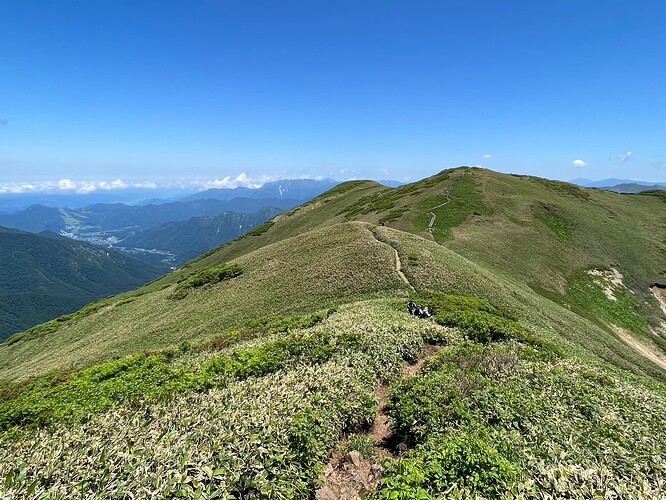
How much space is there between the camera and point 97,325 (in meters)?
47.6

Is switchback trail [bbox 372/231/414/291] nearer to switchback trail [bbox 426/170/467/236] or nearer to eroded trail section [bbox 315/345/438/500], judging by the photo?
switchback trail [bbox 426/170/467/236]

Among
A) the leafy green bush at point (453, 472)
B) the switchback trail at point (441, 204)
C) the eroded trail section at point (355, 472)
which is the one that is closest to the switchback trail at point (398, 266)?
the switchback trail at point (441, 204)

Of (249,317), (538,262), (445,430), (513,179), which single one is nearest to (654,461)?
(445,430)

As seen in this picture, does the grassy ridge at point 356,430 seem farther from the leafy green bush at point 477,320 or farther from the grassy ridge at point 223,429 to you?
the leafy green bush at point 477,320

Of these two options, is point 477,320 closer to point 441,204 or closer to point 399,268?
point 399,268

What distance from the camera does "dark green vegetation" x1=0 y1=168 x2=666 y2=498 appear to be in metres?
7.93

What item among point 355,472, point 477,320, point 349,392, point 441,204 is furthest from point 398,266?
point 441,204

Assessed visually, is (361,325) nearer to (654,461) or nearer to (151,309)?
(654,461)

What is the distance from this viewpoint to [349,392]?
1370 cm

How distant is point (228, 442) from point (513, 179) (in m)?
108

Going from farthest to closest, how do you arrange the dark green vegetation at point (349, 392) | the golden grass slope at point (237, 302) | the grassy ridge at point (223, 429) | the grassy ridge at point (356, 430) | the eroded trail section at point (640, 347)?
the eroded trail section at point (640, 347), the golden grass slope at point (237, 302), the dark green vegetation at point (349, 392), the grassy ridge at point (356, 430), the grassy ridge at point (223, 429)

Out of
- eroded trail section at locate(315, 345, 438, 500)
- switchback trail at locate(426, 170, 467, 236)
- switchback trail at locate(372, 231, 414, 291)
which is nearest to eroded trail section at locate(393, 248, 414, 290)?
switchback trail at locate(372, 231, 414, 291)

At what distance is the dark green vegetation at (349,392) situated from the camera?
7.93 meters

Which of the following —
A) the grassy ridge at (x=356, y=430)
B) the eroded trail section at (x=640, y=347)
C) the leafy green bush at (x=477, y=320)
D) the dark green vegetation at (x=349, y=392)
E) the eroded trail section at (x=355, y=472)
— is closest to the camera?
the grassy ridge at (x=356, y=430)
